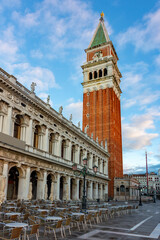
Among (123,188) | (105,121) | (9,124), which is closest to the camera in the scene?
(9,124)

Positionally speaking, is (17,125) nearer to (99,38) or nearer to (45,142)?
(45,142)

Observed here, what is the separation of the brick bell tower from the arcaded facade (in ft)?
78.7

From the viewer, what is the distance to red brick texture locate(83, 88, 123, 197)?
5816cm

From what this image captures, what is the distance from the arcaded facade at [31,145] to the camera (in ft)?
68.5

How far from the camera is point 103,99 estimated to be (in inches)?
2486

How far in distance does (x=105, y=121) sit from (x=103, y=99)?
22.5ft

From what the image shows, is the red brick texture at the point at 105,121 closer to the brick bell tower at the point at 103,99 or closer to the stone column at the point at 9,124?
the brick bell tower at the point at 103,99

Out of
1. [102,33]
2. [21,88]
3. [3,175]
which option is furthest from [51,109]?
[102,33]

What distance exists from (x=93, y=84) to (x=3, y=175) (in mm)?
50743

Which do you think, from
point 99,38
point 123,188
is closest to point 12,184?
point 123,188

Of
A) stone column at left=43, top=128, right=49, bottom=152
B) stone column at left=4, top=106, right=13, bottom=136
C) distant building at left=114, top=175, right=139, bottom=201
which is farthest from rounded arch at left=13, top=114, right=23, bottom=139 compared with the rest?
distant building at left=114, top=175, right=139, bottom=201

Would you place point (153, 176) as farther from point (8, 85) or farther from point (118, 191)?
point (8, 85)

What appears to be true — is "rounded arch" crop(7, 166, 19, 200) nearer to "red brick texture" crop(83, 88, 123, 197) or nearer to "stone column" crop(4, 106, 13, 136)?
"stone column" crop(4, 106, 13, 136)

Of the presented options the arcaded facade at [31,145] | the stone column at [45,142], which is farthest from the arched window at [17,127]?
the stone column at [45,142]
